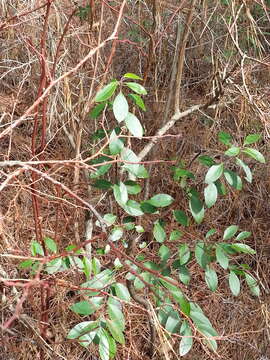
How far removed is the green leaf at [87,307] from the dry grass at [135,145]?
0.30m

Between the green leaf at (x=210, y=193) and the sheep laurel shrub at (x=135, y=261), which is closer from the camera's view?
the sheep laurel shrub at (x=135, y=261)

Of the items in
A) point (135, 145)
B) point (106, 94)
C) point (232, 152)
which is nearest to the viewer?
point (106, 94)

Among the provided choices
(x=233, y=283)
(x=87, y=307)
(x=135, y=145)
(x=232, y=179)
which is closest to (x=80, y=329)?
(x=87, y=307)

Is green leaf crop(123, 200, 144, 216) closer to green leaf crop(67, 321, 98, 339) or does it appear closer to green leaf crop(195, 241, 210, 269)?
green leaf crop(195, 241, 210, 269)

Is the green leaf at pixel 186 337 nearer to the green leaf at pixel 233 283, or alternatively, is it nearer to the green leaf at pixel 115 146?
the green leaf at pixel 233 283

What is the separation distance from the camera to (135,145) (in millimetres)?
2348

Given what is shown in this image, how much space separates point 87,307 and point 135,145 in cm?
104

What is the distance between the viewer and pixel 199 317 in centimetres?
155

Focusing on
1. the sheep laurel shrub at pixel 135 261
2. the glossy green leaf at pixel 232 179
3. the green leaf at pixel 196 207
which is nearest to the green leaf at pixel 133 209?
the sheep laurel shrub at pixel 135 261

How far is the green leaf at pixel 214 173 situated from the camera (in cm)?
149

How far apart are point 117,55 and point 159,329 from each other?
1.46 m

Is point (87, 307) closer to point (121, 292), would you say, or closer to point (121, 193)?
point (121, 292)

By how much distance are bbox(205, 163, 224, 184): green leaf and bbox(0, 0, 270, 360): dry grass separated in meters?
0.34

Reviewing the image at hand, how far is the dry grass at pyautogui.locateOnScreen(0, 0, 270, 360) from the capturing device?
6.19 ft
